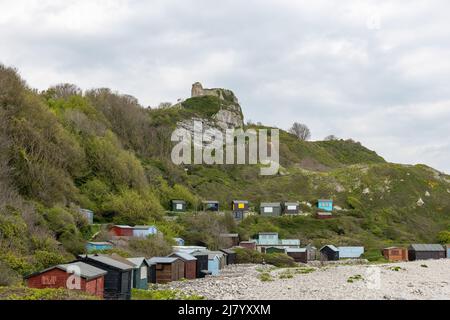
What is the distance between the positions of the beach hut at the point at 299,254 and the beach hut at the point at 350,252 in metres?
5.81

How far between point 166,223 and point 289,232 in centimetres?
2222

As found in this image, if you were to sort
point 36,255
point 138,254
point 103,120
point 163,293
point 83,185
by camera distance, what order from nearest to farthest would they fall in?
point 163,293 → point 36,255 → point 138,254 → point 83,185 → point 103,120

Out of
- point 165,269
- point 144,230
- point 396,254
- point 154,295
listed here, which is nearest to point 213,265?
point 165,269

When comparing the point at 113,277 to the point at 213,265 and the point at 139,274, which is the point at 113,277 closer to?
the point at 139,274

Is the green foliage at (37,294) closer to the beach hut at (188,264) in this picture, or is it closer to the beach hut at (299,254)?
the beach hut at (188,264)

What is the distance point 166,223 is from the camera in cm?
6359

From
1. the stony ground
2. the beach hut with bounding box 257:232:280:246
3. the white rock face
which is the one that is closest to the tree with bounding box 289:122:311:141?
the white rock face

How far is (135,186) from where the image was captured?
2702 inches

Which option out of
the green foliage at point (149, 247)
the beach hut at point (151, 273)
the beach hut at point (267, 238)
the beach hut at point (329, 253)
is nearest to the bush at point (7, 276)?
the beach hut at point (151, 273)

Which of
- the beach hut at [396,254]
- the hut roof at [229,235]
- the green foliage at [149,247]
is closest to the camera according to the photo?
the green foliage at [149,247]

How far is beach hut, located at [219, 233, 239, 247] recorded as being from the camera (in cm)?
6575

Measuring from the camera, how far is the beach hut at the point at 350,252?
67.7m
